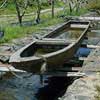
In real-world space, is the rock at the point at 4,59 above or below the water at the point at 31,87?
above

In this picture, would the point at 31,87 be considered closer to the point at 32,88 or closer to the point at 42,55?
the point at 32,88

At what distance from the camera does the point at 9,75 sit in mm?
12430

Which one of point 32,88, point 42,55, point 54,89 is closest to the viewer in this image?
point 42,55

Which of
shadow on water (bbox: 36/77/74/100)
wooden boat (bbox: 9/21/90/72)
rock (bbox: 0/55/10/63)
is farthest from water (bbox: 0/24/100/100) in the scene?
wooden boat (bbox: 9/21/90/72)

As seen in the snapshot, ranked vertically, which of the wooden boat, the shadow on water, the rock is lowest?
the shadow on water

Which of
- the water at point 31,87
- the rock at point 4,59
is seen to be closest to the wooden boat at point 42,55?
the water at point 31,87

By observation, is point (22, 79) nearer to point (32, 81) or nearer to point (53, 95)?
point (32, 81)

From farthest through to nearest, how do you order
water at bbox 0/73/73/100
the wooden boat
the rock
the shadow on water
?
the rock < the shadow on water < water at bbox 0/73/73/100 < the wooden boat

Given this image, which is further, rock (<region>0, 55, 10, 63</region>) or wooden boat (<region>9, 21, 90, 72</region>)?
rock (<region>0, 55, 10, 63</region>)

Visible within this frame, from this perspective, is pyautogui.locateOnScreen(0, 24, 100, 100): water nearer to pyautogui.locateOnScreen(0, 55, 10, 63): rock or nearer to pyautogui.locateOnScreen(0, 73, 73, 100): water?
pyautogui.locateOnScreen(0, 73, 73, 100): water

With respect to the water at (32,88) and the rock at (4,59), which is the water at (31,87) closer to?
the water at (32,88)

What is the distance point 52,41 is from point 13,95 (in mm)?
3105

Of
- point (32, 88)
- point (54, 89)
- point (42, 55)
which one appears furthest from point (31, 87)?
point (42, 55)

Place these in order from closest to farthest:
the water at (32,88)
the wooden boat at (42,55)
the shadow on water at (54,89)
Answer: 1. the wooden boat at (42,55)
2. the water at (32,88)
3. the shadow on water at (54,89)
